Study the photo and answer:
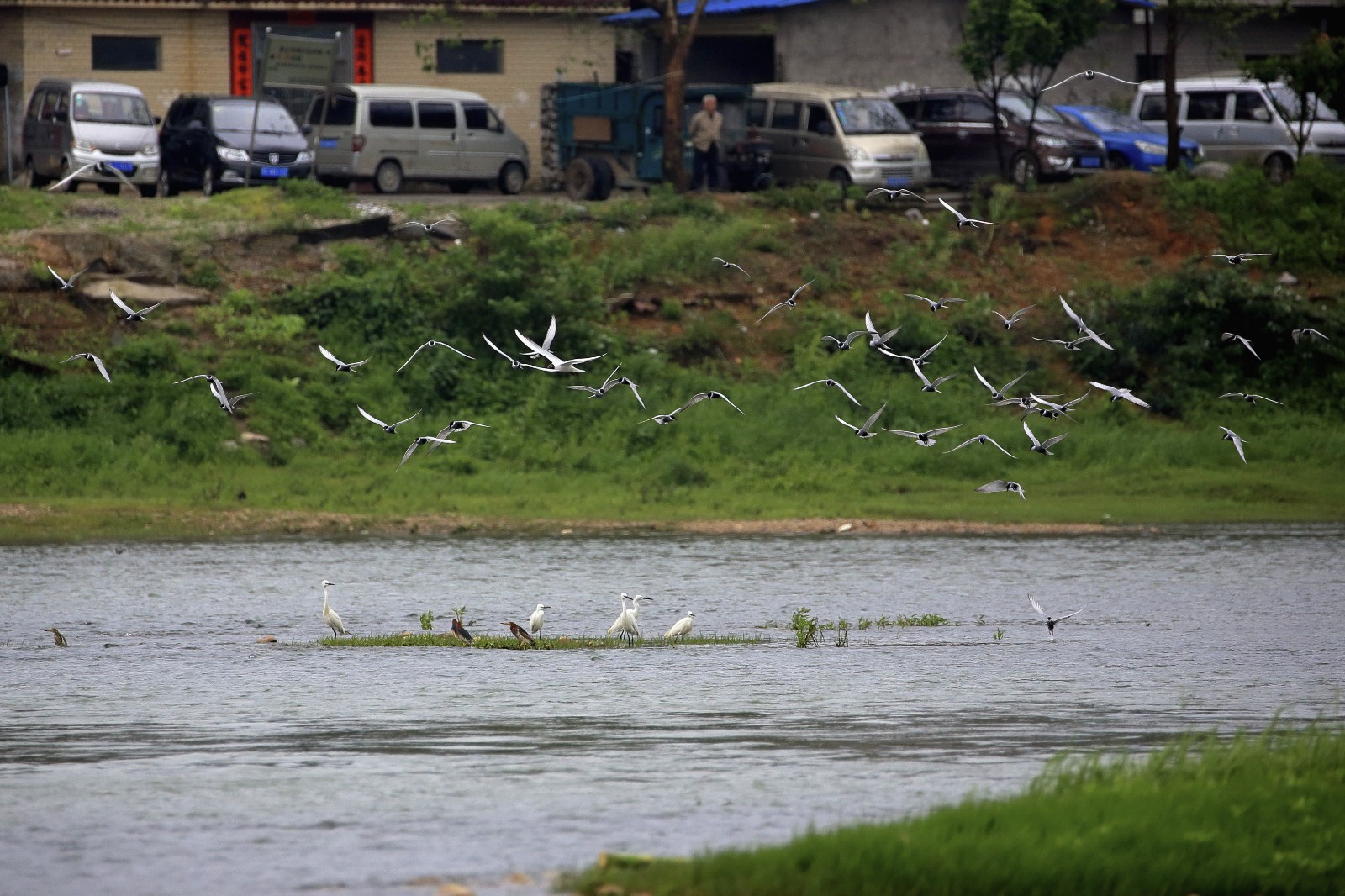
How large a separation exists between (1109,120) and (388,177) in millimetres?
14465

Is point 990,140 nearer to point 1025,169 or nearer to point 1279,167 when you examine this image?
point 1025,169

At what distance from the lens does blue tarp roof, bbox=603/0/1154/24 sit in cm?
4169

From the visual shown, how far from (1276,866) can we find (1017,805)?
4.26 feet

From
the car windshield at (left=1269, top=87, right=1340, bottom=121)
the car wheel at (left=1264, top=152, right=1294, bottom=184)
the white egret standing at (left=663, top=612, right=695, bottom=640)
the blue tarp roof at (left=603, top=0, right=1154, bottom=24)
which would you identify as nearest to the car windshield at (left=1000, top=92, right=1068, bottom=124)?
the car wheel at (left=1264, top=152, right=1294, bottom=184)

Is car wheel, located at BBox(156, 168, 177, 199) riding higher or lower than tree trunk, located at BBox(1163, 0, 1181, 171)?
lower

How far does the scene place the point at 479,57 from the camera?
42.1 meters

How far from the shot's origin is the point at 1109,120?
39.1 m

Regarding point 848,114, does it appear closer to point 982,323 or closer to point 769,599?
point 982,323

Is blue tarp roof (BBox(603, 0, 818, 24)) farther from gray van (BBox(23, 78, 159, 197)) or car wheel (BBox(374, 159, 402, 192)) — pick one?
gray van (BBox(23, 78, 159, 197))

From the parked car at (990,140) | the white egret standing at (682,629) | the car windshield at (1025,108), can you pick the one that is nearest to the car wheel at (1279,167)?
the parked car at (990,140)

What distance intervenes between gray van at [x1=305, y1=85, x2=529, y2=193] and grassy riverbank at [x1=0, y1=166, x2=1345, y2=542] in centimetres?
350

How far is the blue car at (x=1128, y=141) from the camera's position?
37344mm

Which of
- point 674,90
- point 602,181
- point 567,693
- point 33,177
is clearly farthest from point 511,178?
point 567,693

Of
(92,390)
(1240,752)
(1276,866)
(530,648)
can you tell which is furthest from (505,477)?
(1276,866)
